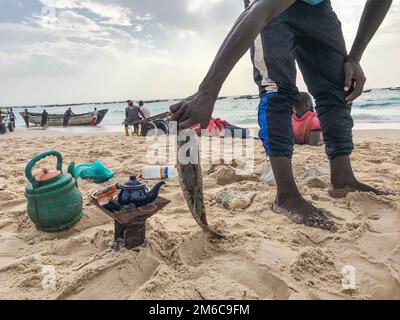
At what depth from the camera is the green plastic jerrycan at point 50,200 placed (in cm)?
177

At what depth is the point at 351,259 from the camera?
1.41 m

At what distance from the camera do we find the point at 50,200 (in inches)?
→ 70.4

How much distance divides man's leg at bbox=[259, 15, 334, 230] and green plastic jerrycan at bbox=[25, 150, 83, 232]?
128cm

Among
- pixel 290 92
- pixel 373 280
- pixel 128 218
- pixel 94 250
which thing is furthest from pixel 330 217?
pixel 94 250

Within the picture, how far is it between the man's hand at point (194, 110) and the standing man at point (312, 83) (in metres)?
0.59

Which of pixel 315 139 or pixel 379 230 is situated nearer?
pixel 379 230

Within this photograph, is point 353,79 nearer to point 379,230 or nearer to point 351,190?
point 351,190

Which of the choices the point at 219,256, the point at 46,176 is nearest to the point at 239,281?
the point at 219,256

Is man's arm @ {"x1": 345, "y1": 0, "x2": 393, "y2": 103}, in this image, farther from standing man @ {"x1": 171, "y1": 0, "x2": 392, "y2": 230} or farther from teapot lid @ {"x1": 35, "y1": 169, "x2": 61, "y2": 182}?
teapot lid @ {"x1": 35, "y1": 169, "x2": 61, "y2": 182}

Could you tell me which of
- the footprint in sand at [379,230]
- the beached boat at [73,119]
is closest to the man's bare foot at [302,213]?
the footprint in sand at [379,230]

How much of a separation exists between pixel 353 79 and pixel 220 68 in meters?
1.31

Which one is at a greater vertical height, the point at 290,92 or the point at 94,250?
the point at 290,92

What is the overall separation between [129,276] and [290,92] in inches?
57.7
